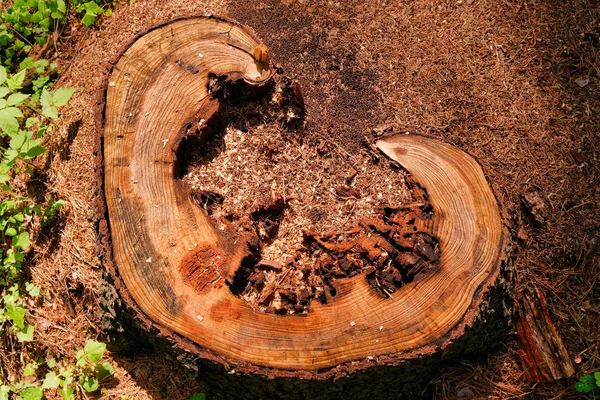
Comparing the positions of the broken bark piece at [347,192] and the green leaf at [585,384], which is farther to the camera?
the broken bark piece at [347,192]

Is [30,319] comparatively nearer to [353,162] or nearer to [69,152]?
[69,152]

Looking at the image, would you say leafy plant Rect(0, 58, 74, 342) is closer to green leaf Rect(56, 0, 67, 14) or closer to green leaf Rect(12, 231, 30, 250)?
green leaf Rect(12, 231, 30, 250)

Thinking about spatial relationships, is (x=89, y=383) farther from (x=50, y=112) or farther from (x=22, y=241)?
(x=50, y=112)

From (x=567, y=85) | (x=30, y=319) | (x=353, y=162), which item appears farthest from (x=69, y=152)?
(x=567, y=85)

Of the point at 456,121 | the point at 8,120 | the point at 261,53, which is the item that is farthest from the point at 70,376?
the point at 456,121

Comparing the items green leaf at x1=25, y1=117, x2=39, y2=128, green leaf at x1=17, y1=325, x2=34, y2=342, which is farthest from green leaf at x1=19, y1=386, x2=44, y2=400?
green leaf at x1=25, y1=117, x2=39, y2=128

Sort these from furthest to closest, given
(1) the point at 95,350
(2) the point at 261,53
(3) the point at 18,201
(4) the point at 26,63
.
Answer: (4) the point at 26,63 < (3) the point at 18,201 < (1) the point at 95,350 < (2) the point at 261,53

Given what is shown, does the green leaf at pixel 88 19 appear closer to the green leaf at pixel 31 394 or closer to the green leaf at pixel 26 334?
the green leaf at pixel 26 334

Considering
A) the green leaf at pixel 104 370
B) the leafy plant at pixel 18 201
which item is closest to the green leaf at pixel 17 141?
the leafy plant at pixel 18 201
